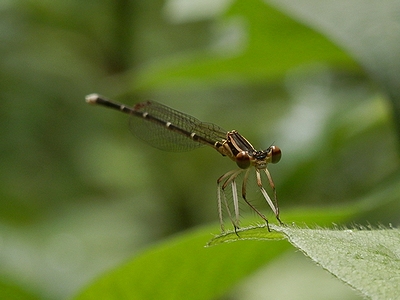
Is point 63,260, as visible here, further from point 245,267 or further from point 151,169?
point 245,267

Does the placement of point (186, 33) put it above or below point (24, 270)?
above

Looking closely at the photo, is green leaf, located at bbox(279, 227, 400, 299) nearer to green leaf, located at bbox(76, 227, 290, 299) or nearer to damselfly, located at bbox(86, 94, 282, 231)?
damselfly, located at bbox(86, 94, 282, 231)

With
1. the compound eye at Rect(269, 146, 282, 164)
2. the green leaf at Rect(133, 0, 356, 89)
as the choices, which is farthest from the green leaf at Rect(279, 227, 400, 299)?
the green leaf at Rect(133, 0, 356, 89)

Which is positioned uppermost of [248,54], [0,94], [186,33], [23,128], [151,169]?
[186,33]

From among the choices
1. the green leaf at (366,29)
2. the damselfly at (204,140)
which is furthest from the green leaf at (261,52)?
the green leaf at (366,29)

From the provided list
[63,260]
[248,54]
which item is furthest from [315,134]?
[63,260]

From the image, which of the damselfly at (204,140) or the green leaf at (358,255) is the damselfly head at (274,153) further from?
the green leaf at (358,255)

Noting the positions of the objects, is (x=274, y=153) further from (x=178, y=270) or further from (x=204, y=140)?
(x=178, y=270)
